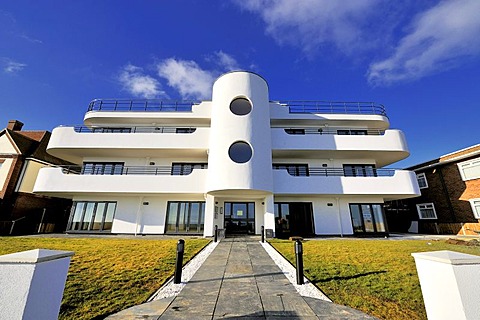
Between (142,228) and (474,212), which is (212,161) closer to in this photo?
(142,228)

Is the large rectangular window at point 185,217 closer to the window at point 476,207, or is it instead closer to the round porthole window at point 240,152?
the round porthole window at point 240,152

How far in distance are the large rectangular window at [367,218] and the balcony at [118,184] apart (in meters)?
11.3

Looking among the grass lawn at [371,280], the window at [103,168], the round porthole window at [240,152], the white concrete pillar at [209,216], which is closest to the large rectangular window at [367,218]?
the grass lawn at [371,280]

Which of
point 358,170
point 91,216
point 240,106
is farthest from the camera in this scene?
point 358,170

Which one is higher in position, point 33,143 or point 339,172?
point 33,143

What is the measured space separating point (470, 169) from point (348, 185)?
9.91 metres

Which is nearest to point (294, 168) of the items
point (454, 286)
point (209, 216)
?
point (209, 216)

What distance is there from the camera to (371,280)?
582cm

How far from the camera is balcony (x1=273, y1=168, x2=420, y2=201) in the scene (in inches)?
582

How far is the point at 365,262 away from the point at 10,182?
23.4 metres

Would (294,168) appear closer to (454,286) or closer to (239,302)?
(239,302)

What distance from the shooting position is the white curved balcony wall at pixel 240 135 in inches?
524

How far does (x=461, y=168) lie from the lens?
1675 cm

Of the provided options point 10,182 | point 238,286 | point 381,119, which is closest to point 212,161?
point 238,286
